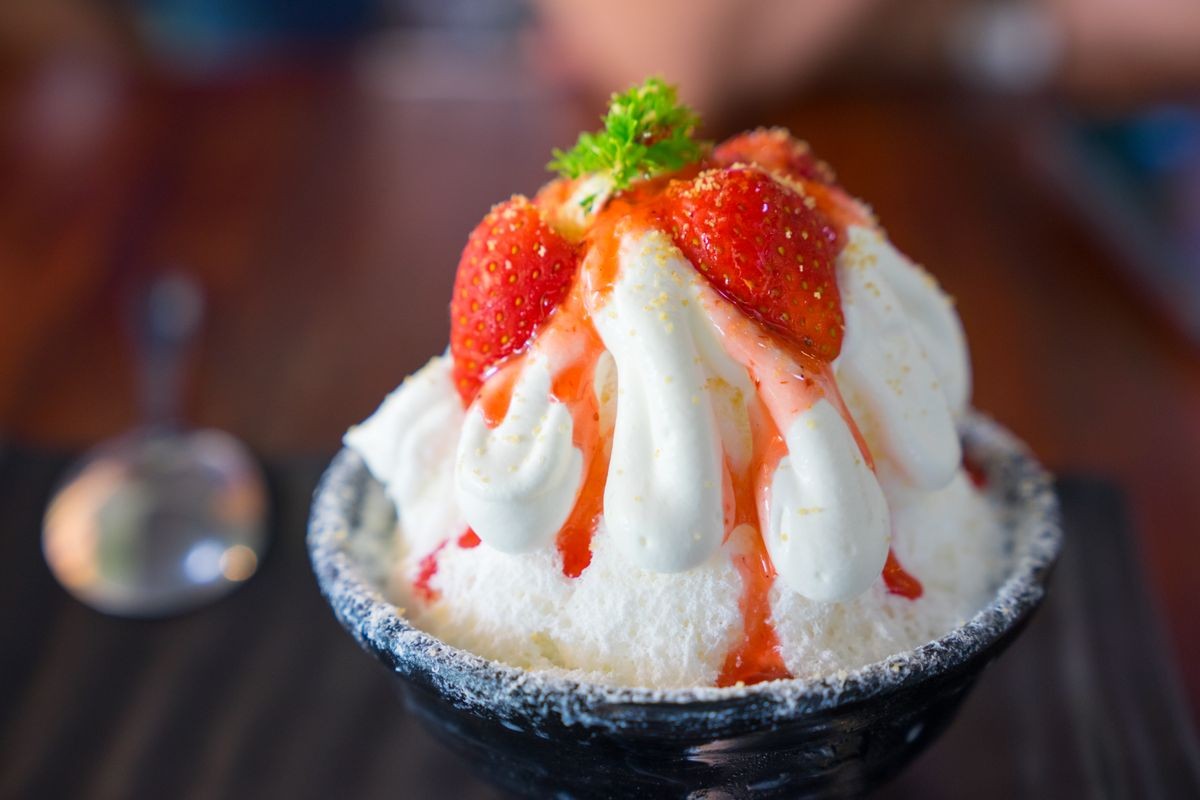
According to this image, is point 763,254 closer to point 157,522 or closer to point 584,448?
point 584,448

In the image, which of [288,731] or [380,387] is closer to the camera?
[288,731]

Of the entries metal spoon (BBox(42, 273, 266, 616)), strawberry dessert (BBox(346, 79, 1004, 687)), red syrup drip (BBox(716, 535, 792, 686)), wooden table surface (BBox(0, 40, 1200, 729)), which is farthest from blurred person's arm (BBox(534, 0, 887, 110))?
red syrup drip (BBox(716, 535, 792, 686))

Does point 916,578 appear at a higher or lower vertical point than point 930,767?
higher

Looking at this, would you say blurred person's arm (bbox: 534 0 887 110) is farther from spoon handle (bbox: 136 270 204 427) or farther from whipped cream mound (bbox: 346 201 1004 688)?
whipped cream mound (bbox: 346 201 1004 688)

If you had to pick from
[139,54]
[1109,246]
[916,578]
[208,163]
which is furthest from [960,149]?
[139,54]

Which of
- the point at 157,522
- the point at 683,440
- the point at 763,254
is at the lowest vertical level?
the point at 157,522

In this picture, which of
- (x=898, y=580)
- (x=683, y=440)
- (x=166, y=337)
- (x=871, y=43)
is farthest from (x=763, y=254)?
(x=871, y=43)

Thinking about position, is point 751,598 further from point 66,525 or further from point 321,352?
point 321,352
